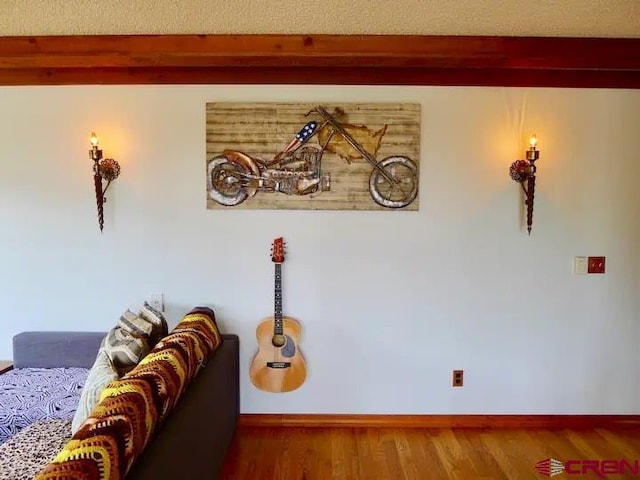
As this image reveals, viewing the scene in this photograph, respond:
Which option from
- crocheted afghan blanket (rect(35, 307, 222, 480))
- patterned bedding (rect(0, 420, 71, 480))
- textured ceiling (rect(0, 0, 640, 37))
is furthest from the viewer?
textured ceiling (rect(0, 0, 640, 37))

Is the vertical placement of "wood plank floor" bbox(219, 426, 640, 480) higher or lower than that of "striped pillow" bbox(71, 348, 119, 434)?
lower

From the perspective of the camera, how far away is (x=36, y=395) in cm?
226

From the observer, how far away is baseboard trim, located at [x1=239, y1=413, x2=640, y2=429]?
110 inches

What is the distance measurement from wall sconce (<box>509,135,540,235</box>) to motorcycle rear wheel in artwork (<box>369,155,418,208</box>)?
2.03 ft

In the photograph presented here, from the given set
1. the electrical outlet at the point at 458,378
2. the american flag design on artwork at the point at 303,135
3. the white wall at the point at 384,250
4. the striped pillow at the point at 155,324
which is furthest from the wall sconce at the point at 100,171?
the electrical outlet at the point at 458,378

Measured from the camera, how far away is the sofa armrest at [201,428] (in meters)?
1.38

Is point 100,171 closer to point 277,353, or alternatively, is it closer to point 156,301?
point 156,301

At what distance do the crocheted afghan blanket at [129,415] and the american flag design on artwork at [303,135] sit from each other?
50.5 inches

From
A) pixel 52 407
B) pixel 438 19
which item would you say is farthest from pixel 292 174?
pixel 52 407

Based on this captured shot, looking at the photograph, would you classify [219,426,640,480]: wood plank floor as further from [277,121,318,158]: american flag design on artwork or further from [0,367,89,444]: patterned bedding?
[277,121,318,158]: american flag design on artwork

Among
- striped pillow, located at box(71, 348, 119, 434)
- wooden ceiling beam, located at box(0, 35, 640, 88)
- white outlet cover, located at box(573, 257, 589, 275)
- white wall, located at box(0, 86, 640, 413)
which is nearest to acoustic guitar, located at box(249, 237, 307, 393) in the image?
white wall, located at box(0, 86, 640, 413)

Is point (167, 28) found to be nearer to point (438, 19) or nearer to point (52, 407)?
point (438, 19)

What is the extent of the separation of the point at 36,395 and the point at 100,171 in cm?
132

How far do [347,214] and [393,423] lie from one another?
1398 millimetres
